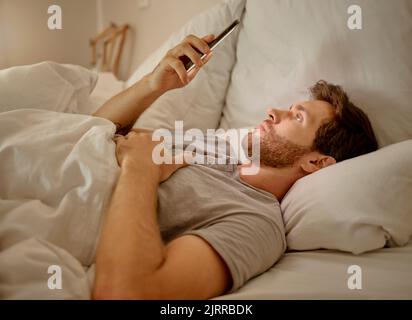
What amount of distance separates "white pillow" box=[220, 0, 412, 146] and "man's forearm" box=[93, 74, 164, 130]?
0.28 metres

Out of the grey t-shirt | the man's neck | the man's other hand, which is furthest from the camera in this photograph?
the man's neck

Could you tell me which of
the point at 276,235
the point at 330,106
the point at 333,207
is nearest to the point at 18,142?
the point at 276,235

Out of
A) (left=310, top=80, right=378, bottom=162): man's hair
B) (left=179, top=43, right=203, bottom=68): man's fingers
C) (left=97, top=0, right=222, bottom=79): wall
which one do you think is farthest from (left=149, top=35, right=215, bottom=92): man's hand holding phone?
(left=97, top=0, right=222, bottom=79): wall

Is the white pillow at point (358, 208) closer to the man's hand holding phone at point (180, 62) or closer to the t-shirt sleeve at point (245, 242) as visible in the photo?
the t-shirt sleeve at point (245, 242)

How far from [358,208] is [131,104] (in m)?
0.69

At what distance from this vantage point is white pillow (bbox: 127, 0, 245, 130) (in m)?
1.15

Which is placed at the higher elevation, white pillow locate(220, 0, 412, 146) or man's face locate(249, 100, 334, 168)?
white pillow locate(220, 0, 412, 146)

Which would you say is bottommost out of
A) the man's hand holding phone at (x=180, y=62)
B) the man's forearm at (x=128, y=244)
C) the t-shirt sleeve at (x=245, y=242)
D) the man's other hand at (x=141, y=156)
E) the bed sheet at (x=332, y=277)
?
the bed sheet at (x=332, y=277)

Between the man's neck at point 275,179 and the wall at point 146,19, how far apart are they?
1012 mm

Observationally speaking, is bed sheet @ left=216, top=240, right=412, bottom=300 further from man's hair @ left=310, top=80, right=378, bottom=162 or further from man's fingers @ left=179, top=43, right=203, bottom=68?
man's fingers @ left=179, top=43, right=203, bottom=68

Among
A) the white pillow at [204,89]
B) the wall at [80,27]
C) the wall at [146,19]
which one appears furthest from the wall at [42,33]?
the white pillow at [204,89]

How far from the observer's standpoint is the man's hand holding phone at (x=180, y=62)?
0.94m

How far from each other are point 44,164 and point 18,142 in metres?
0.08

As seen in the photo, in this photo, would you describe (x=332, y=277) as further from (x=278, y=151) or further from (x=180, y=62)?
(x=180, y=62)
